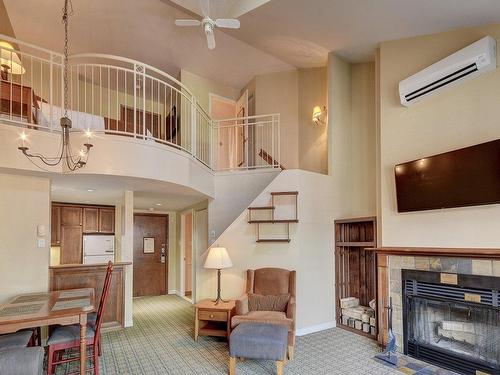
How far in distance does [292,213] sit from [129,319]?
10.2 feet

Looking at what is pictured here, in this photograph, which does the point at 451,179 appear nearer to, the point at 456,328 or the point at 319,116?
the point at 456,328

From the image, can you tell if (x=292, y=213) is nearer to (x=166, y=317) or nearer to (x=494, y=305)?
(x=494, y=305)

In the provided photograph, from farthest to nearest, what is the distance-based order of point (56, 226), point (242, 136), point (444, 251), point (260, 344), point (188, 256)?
point (188, 256)
point (242, 136)
point (56, 226)
point (444, 251)
point (260, 344)

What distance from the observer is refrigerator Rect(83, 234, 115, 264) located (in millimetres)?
6957

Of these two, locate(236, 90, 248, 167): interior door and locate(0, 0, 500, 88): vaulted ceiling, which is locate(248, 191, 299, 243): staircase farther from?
locate(0, 0, 500, 88): vaulted ceiling

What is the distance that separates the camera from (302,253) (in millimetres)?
4750

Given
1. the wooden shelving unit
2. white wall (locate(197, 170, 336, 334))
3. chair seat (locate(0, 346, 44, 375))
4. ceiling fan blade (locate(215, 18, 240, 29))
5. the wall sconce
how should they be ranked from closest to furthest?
chair seat (locate(0, 346, 44, 375)) < ceiling fan blade (locate(215, 18, 240, 29)) < white wall (locate(197, 170, 336, 334)) < the wooden shelving unit < the wall sconce

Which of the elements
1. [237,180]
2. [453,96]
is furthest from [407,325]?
[237,180]

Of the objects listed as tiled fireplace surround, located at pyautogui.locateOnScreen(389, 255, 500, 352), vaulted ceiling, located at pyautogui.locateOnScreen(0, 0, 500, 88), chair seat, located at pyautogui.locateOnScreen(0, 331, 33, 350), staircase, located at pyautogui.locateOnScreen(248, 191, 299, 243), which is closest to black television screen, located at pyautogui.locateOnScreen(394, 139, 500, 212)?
tiled fireplace surround, located at pyautogui.locateOnScreen(389, 255, 500, 352)

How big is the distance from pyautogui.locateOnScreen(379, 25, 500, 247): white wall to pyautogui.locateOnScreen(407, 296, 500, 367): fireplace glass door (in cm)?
69

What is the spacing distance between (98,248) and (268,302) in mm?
4501

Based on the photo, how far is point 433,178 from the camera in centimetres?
374

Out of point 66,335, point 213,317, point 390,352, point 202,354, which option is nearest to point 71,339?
point 66,335

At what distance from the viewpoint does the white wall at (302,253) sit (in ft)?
15.6
